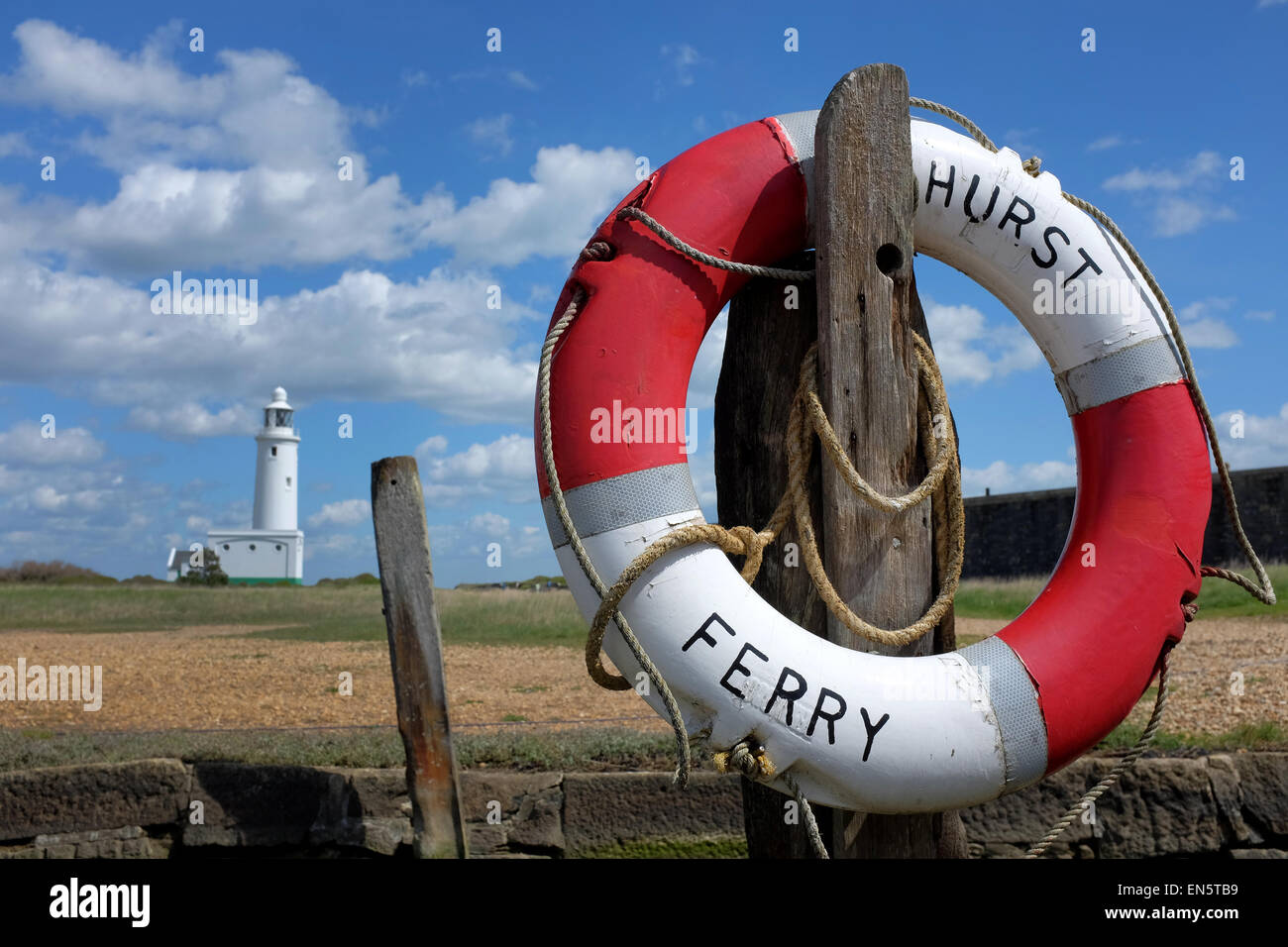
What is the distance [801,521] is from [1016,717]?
2.03 feet

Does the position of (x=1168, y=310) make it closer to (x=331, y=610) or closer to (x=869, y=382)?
(x=869, y=382)

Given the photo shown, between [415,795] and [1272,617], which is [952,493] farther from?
[1272,617]

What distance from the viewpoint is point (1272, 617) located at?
9.25 metres

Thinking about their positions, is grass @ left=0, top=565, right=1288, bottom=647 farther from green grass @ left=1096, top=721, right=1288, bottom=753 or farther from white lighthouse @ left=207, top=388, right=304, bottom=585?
white lighthouse @ left=207, top=388, right=304, bottom=585

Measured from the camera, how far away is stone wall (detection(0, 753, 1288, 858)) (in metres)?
3.34

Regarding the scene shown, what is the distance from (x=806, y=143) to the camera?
2.34m

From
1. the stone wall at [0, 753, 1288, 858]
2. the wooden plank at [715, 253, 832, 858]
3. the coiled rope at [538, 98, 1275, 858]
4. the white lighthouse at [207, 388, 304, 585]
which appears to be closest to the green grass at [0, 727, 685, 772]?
the stone wall at [0, 753, 1288, 858]

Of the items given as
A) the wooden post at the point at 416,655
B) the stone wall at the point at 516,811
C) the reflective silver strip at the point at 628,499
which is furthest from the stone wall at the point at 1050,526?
the reflective silver strip at the point at 628,499

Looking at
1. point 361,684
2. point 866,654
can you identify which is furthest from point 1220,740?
point 361,684

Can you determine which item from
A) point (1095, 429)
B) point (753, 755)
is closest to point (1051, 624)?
point (1095, 429)

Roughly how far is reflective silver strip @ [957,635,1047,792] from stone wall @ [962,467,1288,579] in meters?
14.4

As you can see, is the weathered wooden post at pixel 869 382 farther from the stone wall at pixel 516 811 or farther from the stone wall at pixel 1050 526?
the stone wall at pixel 1050 526

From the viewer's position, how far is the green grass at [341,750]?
12.3ft
